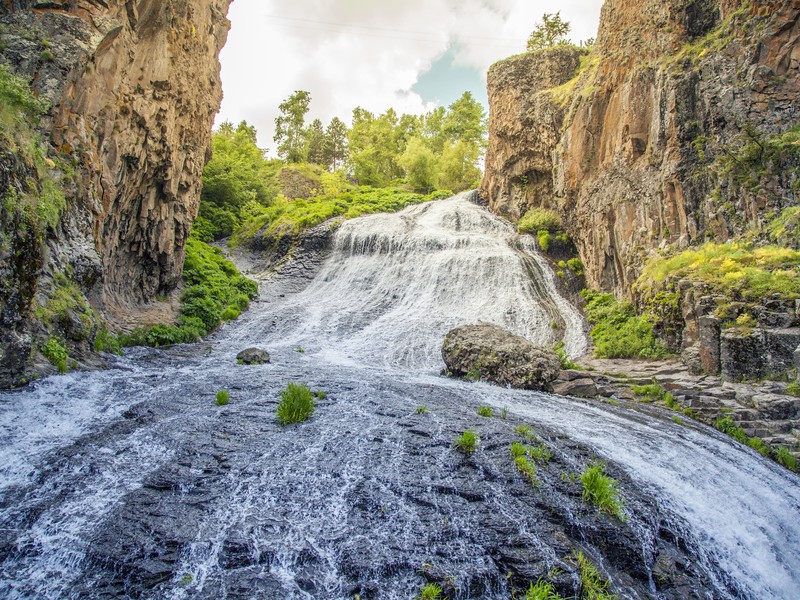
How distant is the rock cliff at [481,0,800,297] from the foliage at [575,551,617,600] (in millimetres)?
12692

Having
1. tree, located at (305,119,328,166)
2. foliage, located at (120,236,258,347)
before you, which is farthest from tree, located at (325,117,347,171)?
foliage, located at (120,236,258,347)

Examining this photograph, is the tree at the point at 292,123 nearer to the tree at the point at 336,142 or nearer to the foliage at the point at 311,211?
the tree at the point at 336,142

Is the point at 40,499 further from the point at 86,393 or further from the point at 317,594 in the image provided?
the point at 86,393

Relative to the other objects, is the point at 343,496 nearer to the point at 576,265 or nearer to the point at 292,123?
the point at 576,265

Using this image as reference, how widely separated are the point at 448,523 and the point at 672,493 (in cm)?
329

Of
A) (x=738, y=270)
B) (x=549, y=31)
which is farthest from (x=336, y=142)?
(x=738, y=270)

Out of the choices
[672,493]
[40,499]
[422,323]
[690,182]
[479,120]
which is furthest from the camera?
[479,120]

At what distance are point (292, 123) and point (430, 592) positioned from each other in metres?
60.8

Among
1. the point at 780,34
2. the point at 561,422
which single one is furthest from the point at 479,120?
the point at 561,422

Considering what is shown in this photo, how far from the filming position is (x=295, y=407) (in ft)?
24.7

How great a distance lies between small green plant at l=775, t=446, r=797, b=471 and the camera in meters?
7.26

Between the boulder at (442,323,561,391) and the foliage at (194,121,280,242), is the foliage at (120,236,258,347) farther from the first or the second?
the boulder at (442,323,561,391)

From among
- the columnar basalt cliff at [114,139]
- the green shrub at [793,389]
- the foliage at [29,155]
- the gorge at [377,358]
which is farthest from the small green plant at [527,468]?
the foliage at [29,155]

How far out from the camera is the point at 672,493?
5809 millimetres
